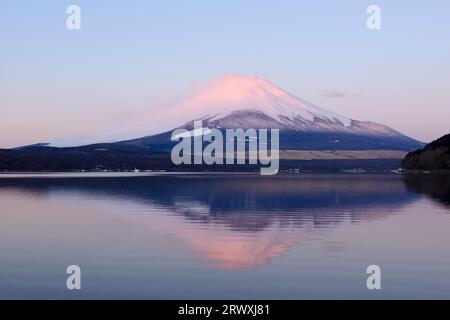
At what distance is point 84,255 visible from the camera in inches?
1073

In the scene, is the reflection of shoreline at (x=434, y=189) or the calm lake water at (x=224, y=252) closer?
the calm lake water at (x=224, y=252)

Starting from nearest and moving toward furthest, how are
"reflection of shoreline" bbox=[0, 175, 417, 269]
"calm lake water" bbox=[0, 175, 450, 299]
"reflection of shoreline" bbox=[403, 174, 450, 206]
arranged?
"calm lake water" bbox=[0, 175, 450, 299] → "reflection of shoreline" bbox=[0, 175, 417, 269] → "reflection of shoreline" bbox=[403, 174, 450, 206]

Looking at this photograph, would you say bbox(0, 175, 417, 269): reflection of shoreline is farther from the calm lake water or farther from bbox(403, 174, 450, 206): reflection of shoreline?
bbox(403, 174, 450, 206): reflection of shoreline

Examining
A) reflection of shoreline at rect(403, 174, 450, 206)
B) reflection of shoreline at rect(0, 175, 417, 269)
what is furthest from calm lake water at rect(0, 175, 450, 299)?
reflection of shoreline at rect(403, 174, 450, 206)

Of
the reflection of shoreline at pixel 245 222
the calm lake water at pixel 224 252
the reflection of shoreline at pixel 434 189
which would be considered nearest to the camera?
the calm lake water at pixel 224 252

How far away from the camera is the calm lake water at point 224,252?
20609mm

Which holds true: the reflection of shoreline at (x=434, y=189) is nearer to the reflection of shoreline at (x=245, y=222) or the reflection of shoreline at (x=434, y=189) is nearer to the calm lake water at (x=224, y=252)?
the reflection of shoreline at (x=245, y=222)

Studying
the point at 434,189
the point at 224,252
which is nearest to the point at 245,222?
the point at 224,252

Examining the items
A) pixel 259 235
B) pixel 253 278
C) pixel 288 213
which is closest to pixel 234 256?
pixel 253 278

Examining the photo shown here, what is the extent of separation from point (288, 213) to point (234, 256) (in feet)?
65.5

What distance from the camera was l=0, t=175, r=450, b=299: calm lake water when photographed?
20.6 metres

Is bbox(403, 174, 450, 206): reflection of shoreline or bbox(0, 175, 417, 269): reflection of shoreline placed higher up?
bbox(403, 174, 450, 206): reflection of shoreline

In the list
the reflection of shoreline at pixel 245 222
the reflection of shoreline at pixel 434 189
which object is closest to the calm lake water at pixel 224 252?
the reflection of shoreline at pixel 245 222

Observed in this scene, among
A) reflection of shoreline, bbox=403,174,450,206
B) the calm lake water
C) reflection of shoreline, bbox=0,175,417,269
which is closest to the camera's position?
the calm lake water
